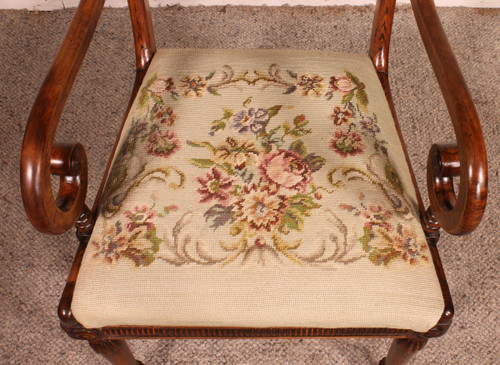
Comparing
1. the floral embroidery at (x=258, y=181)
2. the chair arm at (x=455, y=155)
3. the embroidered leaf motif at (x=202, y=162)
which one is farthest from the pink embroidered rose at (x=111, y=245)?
the chair arm at (x=455, y=155)

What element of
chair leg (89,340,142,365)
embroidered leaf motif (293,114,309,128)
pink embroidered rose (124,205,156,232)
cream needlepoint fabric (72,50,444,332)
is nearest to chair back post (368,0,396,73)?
cream needlepoint fabric (72,50,444,332)

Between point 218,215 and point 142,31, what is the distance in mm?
313

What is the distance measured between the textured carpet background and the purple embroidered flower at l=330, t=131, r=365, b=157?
1.24ft

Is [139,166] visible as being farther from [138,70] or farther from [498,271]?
[498,271]

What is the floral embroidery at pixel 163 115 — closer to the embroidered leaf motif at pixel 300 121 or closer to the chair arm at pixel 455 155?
the embroidered leaf motif at pixel 300 121

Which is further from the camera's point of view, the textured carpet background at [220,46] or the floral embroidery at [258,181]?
the textured carpet background at [220,46]

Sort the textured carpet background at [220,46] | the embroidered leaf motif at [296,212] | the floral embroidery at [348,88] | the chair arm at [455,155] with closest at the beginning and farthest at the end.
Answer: the chair arm at [455,155]
the embroidered leaf motif at [296,212]
the floral embroidery at [348,88]
the textured carpet background at [220,46]

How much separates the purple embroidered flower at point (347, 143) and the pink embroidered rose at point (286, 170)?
4 cm

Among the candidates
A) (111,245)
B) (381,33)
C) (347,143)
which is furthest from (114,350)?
(381,33)

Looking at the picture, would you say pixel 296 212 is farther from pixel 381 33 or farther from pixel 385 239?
pixel 381 33

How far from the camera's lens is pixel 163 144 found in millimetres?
595

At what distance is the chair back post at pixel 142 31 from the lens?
2.25 ft

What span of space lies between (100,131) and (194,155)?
54 centimetres

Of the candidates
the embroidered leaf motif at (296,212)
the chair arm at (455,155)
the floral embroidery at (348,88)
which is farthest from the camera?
the floral embroidery at (348,88)
